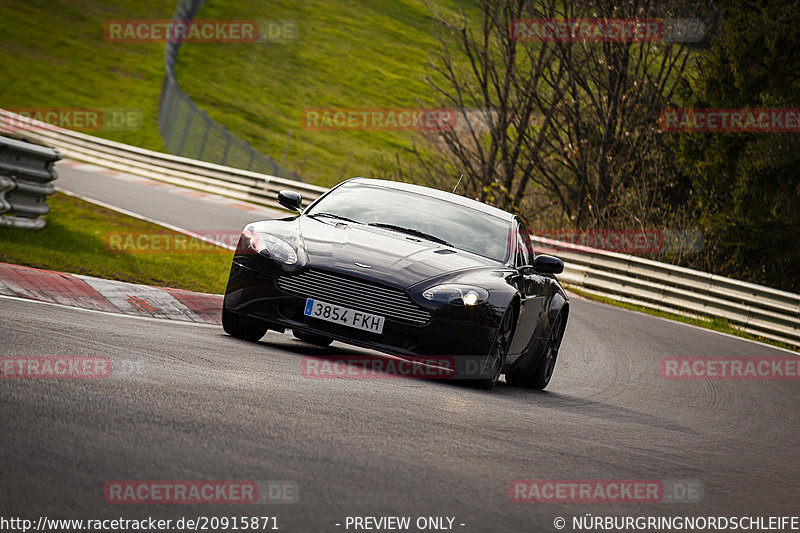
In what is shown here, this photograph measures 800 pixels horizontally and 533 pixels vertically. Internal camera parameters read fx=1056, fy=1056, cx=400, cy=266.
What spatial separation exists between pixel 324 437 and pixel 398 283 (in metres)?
2.56

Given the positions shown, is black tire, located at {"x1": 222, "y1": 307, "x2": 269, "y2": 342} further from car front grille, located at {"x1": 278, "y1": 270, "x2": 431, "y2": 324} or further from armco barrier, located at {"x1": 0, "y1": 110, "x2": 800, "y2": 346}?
armco barrier, located at {"x1": 0, "y1": 110, "x2": 800, "y2": 346}

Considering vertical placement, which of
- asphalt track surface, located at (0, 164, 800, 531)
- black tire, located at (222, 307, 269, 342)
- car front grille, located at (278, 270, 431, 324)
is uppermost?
car front grille, located at (278, 270, 431, 324)

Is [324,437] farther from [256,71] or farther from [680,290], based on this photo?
[256,71]

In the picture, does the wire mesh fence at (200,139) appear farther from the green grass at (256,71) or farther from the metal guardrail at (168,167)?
the metal guardrail at (168,167)

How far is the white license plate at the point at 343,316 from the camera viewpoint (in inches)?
296

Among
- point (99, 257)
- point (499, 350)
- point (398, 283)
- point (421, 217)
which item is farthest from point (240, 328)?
point (99, 257)

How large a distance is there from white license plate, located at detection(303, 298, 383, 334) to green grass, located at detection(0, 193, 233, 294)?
3957 millimetres

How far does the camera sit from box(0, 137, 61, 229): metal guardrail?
39.3 feet

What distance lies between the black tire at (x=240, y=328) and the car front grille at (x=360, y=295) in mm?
894

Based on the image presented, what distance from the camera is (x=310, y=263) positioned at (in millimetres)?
7723

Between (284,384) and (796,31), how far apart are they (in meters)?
19.6

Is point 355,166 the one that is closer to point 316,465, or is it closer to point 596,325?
point 596,325

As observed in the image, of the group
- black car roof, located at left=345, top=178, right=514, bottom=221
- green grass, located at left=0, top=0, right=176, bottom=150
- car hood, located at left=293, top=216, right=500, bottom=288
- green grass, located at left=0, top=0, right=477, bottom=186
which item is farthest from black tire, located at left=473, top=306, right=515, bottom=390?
green grass, located at left=0, top=0, right=176, bottom=150

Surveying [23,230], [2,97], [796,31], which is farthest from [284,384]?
[2,97]
